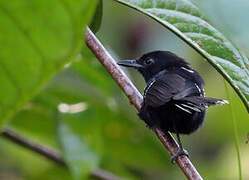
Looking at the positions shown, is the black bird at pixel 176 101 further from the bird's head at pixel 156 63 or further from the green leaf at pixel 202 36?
the green leaf at pixel 202 36

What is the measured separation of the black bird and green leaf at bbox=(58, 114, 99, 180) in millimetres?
459

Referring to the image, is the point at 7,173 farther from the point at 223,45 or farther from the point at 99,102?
the point at 223,45

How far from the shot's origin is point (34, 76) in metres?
0.90

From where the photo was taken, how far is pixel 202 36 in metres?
1.69

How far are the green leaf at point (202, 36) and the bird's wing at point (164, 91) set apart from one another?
1425 millimetres

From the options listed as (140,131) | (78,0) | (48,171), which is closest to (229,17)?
(78,0)

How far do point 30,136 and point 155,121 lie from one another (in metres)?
1.48

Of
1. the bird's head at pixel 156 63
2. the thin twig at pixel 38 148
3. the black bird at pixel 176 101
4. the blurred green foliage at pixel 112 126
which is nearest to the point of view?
the black bird at pixel 176 101

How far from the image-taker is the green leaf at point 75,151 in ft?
10.7

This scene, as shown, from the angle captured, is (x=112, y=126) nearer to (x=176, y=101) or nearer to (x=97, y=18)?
(x=176, y=101)

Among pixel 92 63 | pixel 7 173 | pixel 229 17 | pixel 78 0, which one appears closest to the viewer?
pixel 78 0

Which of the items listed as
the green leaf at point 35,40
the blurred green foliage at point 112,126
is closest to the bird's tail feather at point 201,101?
the blurred green foliage at point 112,126

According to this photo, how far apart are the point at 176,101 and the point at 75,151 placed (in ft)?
2.53

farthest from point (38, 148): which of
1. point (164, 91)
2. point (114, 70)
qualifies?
point (114, 70)
